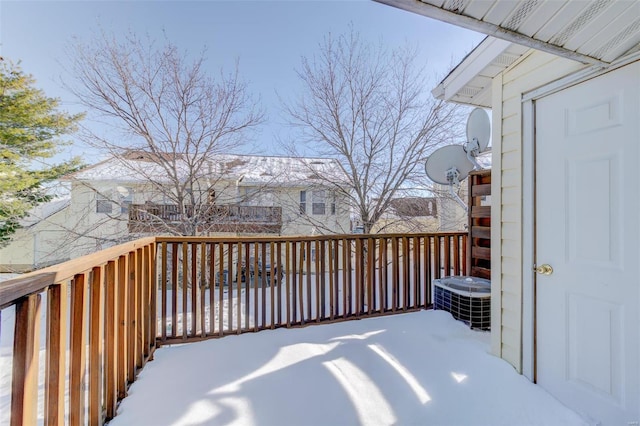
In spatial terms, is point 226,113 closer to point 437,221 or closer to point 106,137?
point 106,137

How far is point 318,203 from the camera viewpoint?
27.9 feet

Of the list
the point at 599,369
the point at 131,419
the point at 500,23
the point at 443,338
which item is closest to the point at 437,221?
the point at 443,338

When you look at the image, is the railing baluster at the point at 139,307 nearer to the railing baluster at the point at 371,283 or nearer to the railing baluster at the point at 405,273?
the railing baluster at the point at 371,283

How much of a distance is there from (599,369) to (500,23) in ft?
6.53

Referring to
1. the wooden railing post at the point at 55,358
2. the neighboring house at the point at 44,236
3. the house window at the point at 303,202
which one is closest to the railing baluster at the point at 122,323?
the wooden railing post at the point at 55,358

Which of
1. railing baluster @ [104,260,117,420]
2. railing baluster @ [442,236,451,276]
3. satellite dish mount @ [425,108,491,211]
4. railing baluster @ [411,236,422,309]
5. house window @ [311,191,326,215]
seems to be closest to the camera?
railing baluster @ [104,260,117,420]

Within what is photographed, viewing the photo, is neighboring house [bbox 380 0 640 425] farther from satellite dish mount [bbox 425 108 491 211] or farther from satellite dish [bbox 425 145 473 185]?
satellite dish [bbox 425 145 473 185]

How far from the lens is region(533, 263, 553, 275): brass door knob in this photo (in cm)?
183

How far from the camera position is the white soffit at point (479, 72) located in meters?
1.97

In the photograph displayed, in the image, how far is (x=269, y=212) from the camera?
8.27 meters

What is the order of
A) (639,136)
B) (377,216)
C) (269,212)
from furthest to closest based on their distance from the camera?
(269,212) → (377,216) → (639,136)

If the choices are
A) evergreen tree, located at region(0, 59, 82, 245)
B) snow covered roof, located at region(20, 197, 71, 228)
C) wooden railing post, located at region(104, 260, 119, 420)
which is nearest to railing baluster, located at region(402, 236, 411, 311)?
wooden railing post, located at region(104, 260, 119, 420)

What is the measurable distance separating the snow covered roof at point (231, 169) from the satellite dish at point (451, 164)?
4.03 meters

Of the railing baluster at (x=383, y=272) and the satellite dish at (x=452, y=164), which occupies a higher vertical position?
the satellite dish at (x=452, y=164)
